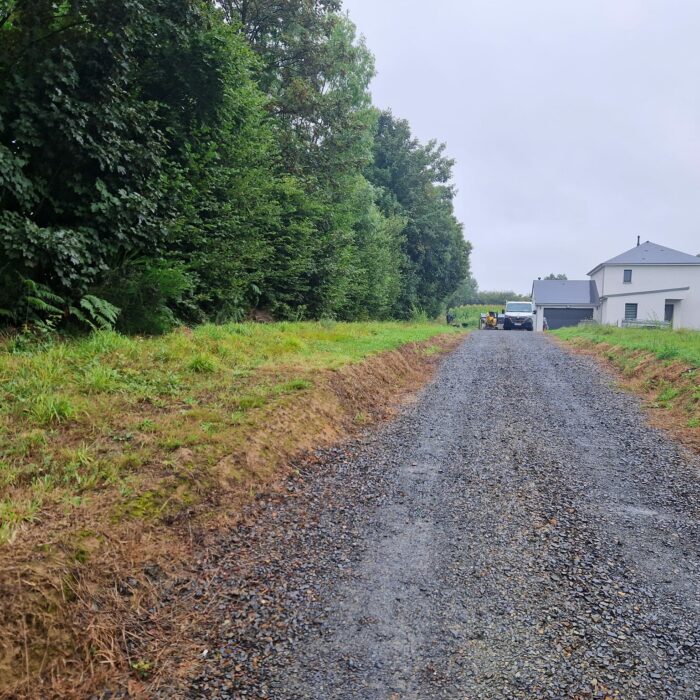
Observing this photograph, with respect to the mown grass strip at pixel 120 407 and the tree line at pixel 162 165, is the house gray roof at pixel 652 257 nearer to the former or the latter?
the tree line at pixel 162 165

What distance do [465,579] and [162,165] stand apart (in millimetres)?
7899

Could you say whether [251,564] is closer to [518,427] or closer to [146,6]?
[518,427]

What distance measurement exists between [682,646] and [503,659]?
89 centimetres

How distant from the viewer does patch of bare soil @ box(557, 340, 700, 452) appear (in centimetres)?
637

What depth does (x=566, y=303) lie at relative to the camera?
45844 millimetres

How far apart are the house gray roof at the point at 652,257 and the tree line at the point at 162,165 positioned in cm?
3196

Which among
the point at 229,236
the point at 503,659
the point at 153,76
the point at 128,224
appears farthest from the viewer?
the point at 229,236

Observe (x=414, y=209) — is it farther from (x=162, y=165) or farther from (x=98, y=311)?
(x=98, y=311)

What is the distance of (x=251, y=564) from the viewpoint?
3141 millimetres

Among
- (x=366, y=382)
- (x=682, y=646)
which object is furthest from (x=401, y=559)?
(x=366, y=382)

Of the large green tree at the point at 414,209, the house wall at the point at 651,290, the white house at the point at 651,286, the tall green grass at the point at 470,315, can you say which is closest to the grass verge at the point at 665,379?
the large green tree at the point at 414,209

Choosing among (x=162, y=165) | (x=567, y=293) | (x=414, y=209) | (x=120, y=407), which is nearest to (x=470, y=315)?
(x=567, y=293)

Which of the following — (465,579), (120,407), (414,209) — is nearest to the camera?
(465,579)

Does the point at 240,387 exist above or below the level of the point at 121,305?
below
